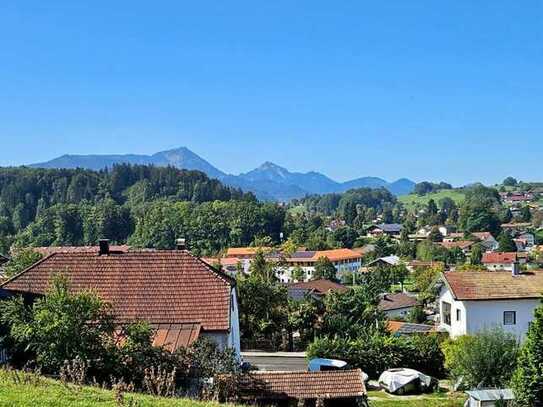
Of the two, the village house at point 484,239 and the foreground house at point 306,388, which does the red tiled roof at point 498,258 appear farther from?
the foreground house at point 306,388

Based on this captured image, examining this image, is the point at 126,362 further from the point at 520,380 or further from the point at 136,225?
the point at 136,225

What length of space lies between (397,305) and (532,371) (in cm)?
3873

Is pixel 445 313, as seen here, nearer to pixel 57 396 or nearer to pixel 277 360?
pixel 277 360

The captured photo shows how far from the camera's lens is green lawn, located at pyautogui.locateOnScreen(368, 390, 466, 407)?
909 inches

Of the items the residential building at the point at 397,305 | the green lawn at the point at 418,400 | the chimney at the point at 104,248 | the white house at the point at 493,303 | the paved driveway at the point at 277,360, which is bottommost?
the residential building at the point at 397,305

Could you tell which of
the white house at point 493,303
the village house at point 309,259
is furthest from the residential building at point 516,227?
the white house at point 493,303

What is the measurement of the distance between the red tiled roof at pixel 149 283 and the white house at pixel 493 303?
16.2 meters

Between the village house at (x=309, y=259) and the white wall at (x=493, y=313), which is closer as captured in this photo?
the white wall at (x=493, y=313)

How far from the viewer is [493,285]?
112ft

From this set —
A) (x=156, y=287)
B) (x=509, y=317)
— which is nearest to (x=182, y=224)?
(x=509, y=317)

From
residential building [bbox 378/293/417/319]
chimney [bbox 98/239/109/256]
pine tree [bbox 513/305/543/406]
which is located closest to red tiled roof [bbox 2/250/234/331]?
chimney [bbox 98/239/109/256]

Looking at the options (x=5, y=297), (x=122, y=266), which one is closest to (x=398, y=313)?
(x=122, y=266)

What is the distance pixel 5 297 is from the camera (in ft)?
67.1

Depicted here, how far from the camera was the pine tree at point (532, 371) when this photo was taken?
2053 cm
